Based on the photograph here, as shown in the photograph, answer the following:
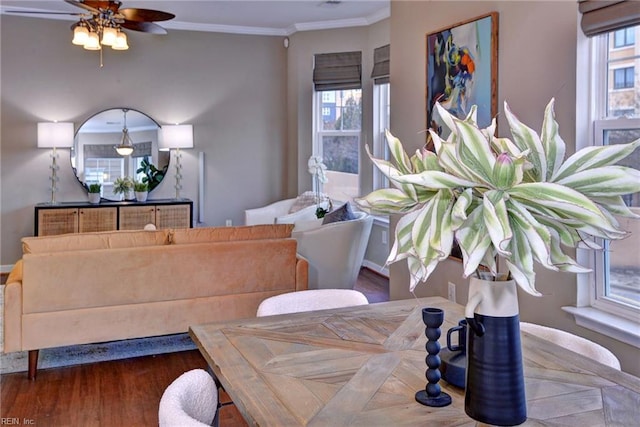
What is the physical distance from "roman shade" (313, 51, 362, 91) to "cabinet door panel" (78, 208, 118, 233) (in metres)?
2.86

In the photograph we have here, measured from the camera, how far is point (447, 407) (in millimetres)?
1277

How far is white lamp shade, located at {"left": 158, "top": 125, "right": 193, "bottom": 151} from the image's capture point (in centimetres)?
682

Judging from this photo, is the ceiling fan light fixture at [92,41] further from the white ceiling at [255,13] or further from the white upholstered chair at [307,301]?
the white upholstered chair at [307,301]

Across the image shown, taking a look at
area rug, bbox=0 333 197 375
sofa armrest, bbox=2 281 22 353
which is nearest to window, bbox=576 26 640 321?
area rug, bbox=0 333 197 375

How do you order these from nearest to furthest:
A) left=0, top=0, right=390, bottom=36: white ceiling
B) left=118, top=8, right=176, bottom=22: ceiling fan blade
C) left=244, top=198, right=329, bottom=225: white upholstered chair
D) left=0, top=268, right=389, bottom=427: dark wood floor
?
left=0, top=268, right=389, bottom=427: dark wood floor, left=118, top=8, right=176, bottom=22: ceiling fan blade, left=0, top=0, right=390, bottom=36: white ceiling, left=244, top=198, right=329, bottom=225: white upholstered chair

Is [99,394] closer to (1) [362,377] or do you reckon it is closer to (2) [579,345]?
(1) [362,377]

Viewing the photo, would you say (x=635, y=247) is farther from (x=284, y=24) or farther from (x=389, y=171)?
(x=284, y=24)

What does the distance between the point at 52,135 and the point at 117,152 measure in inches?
32.6

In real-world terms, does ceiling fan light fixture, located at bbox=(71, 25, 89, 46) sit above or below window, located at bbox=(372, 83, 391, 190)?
above

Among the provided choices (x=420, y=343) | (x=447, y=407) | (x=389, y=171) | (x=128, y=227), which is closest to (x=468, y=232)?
(x=389, y=171)

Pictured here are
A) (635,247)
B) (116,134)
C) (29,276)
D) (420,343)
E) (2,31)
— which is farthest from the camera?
(116,134)

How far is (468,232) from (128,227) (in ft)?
19.7

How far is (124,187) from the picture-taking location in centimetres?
675

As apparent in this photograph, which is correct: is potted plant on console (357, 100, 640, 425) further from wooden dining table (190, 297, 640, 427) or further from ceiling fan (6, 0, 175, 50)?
ceiling fan (6, 0, 175, 50)
